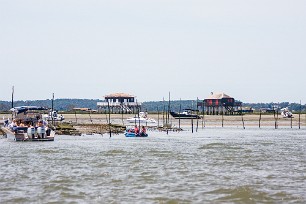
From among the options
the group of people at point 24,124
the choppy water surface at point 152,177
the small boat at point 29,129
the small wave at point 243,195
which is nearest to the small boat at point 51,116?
the small boat at point 29,129

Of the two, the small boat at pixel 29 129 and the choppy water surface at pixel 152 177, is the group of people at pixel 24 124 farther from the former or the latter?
the choppy water surface at pixel 152 177

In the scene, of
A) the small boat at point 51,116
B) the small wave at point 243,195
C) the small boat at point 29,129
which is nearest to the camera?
the small wave at point 243,195

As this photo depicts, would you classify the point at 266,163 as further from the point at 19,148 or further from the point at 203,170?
the point at 19,148

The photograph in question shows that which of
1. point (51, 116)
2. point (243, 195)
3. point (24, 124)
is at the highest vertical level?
point (51, 116)

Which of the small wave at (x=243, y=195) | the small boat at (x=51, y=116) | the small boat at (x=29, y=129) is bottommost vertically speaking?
the small wave at (x=243, y=195)

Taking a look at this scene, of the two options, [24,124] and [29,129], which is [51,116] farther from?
[29,129]

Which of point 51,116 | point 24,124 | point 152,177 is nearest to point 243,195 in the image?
point 152,177

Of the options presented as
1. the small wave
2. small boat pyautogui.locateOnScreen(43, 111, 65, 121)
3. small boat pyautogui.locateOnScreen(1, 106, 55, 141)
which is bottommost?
the small wave

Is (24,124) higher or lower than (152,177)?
higher

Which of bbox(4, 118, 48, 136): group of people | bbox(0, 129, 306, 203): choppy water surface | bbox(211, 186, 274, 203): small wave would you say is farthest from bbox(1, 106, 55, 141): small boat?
bbox(211, 186, 274, 203): small wave

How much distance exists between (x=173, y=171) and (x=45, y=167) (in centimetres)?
962

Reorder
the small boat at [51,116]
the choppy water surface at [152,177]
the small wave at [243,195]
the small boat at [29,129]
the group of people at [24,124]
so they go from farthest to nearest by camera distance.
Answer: the small boat at [51,116] → the group of people at [24,124] → the small boat at [29,129] → the choppy water surface at [152,177] → the small wave at [243,195]

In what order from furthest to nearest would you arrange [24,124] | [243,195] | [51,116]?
[51,116] → [24,124] → [243,195]

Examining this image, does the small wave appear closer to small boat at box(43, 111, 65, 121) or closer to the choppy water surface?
the choppy water surface
